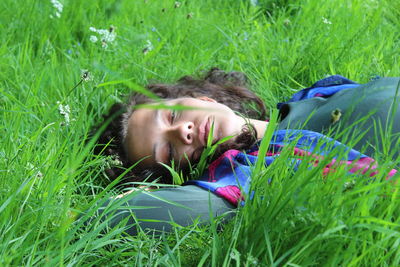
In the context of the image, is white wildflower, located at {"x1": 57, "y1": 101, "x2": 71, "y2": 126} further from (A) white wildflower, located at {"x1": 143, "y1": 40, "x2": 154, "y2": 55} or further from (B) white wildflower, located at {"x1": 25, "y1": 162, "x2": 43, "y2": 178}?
(A) white wildflower, located at {"x1": 143, "y1": 40, "x2": 154, "y2": 55}

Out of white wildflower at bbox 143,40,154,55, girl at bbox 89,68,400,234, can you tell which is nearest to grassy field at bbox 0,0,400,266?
white wildflower at bbox 143,40,154,55

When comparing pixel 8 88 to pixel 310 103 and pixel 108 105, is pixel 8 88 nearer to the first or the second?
pixel 108 105

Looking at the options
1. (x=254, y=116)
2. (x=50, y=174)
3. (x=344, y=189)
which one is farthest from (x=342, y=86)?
(x=50, y=174)

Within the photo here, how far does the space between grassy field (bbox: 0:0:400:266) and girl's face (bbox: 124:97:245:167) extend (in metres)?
0.18

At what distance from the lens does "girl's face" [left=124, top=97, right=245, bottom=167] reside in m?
1.97

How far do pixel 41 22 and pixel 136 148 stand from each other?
1233mm

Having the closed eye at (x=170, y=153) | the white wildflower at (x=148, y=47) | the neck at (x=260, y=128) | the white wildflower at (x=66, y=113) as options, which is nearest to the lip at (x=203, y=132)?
the closed eye at (x=170, y=153)

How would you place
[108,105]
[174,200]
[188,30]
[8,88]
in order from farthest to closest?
[188,30] < [108,105] < [8,88] < [174,200]

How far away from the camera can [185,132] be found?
77.0 inches

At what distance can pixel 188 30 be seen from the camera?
3.02 metres

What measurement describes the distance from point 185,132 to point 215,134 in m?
0.12

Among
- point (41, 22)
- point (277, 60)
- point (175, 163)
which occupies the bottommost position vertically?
point (175, 163)

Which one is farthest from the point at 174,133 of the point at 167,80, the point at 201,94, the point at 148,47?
the point at 148,47

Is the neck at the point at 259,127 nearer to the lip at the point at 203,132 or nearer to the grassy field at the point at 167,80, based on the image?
A: the lip at the point at 203,132
